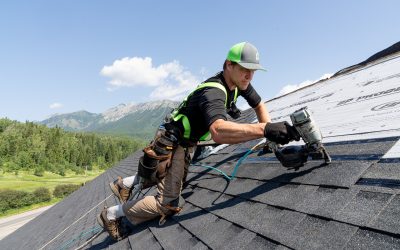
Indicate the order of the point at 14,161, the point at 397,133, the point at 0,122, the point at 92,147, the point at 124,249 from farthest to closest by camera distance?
1. the point at 92,147
2. the point at 0,122
3. the point at 14,161
4. the point at 124,249
5. the point at 397,133

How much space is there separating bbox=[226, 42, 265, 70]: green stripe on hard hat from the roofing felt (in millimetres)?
972

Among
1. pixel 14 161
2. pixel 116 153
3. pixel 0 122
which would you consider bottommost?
pixel 116 153

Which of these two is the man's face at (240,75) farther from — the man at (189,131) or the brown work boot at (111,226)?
the brown work boot at (111,226)

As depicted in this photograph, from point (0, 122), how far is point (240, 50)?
394ft

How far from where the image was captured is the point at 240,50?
3.01m

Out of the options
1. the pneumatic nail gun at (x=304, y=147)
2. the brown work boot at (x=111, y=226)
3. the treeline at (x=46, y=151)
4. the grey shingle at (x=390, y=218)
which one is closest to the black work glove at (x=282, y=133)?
the pneumatic nail gun at (x=304, y=147)

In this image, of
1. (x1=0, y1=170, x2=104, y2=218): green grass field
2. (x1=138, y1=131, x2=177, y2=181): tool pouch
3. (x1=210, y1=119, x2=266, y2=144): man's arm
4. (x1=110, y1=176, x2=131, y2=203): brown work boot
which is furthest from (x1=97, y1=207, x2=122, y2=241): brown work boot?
(x1=0, y1=170, x2=104, y2=218): green grass field

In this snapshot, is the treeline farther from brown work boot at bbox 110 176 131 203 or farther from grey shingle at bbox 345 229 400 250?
grey shingle at bbox 345 229 400 250

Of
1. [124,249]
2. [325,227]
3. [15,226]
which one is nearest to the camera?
[325,227]

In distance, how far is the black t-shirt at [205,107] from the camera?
9.07ft

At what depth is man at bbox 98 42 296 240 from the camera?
2.74 metres

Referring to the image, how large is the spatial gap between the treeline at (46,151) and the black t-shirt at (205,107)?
266 ft

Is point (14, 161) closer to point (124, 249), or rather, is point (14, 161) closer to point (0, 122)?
point (0, 122)

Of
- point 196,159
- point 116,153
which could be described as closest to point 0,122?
point 116,153
